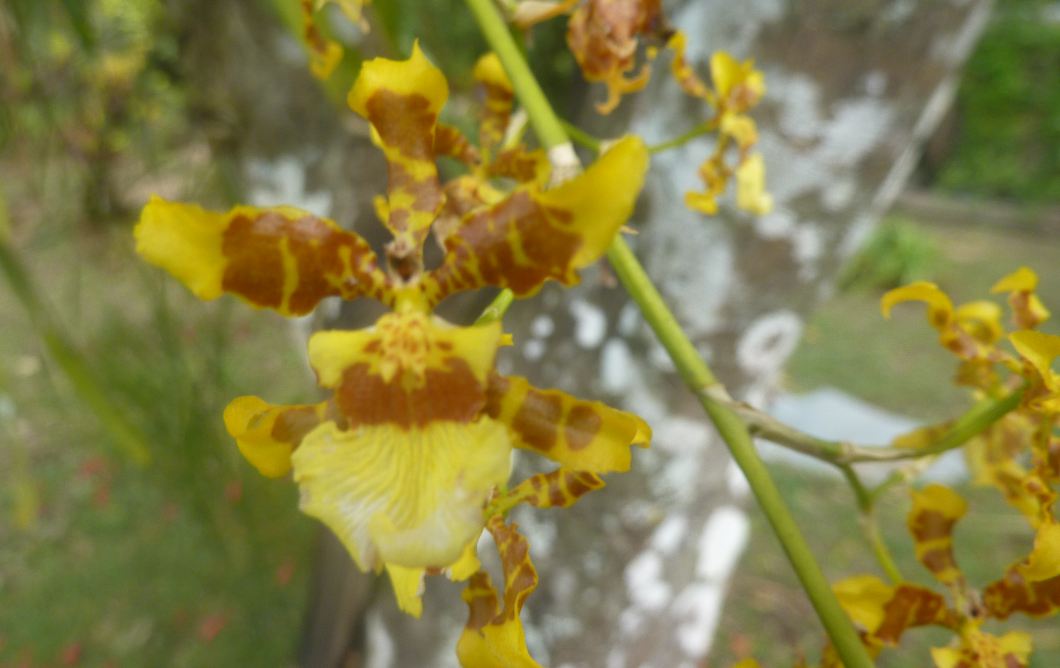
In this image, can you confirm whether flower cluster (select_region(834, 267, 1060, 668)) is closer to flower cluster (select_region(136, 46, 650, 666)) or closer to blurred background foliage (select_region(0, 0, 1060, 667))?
flower cluster (select_region(136, 46, 650, 666))

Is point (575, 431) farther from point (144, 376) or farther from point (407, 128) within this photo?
point (144, 376)

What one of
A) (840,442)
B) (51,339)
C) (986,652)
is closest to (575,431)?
(840,442)

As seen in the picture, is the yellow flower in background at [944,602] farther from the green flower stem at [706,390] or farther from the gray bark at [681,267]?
the gray bark at [681,267]

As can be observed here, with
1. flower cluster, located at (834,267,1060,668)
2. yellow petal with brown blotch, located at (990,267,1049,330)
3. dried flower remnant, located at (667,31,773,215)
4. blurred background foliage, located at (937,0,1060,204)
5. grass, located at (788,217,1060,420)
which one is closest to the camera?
flower cluster, located at (834,267,1060,668)

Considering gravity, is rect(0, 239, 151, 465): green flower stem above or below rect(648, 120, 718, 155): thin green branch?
below

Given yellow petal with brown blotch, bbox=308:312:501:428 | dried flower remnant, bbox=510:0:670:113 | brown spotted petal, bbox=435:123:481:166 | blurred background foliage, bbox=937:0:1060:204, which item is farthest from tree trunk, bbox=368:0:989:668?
blurred background foliage, bbox=937:0:1060:204

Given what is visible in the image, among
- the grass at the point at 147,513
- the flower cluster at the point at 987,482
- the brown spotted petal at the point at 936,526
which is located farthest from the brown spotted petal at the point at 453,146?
the grass at the point at 147,513
